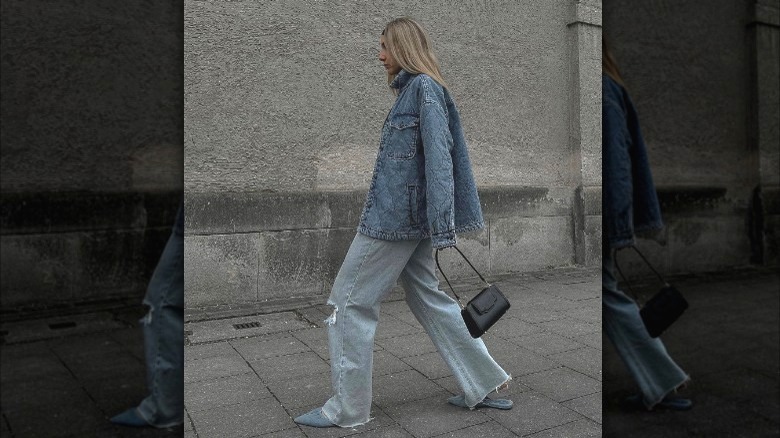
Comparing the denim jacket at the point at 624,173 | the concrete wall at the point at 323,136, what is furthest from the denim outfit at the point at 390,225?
the concrete wall at the point at 323,136

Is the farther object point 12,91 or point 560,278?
point 560,278

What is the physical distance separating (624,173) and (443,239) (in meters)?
1.75

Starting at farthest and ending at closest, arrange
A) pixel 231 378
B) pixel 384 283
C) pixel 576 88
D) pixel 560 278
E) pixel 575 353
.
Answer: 1. pixel 576 88
2. pixel 560 278
3. pixel 575 353
4. pixel 231 378
5. pixel 384 283

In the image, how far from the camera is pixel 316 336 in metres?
4.00

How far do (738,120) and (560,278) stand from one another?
18.6 feet

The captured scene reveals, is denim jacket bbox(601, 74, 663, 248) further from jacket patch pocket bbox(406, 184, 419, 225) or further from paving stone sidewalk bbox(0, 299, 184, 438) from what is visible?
jacket patch pocket bbox(406, 184, 419, 225)

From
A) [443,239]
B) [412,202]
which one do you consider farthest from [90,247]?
[412,202]

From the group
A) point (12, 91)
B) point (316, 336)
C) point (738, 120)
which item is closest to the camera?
point (12, 91)

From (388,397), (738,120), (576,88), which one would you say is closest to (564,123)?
(576,88)

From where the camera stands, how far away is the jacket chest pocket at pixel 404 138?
2520 mm

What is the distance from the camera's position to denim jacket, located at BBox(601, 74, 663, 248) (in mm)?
601

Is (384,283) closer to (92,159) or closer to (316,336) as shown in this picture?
(316,336)

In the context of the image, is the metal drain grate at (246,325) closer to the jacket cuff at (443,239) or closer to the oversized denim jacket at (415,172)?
the oversized denim jacket at (415,172)

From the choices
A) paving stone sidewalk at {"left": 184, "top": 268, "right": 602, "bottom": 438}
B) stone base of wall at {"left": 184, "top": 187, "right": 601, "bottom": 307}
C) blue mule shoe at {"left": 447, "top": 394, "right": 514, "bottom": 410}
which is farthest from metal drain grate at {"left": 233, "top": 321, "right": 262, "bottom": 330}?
blue mule shoe at {"left": 447, "top": 394, "right": 514, "bottom": 410}
